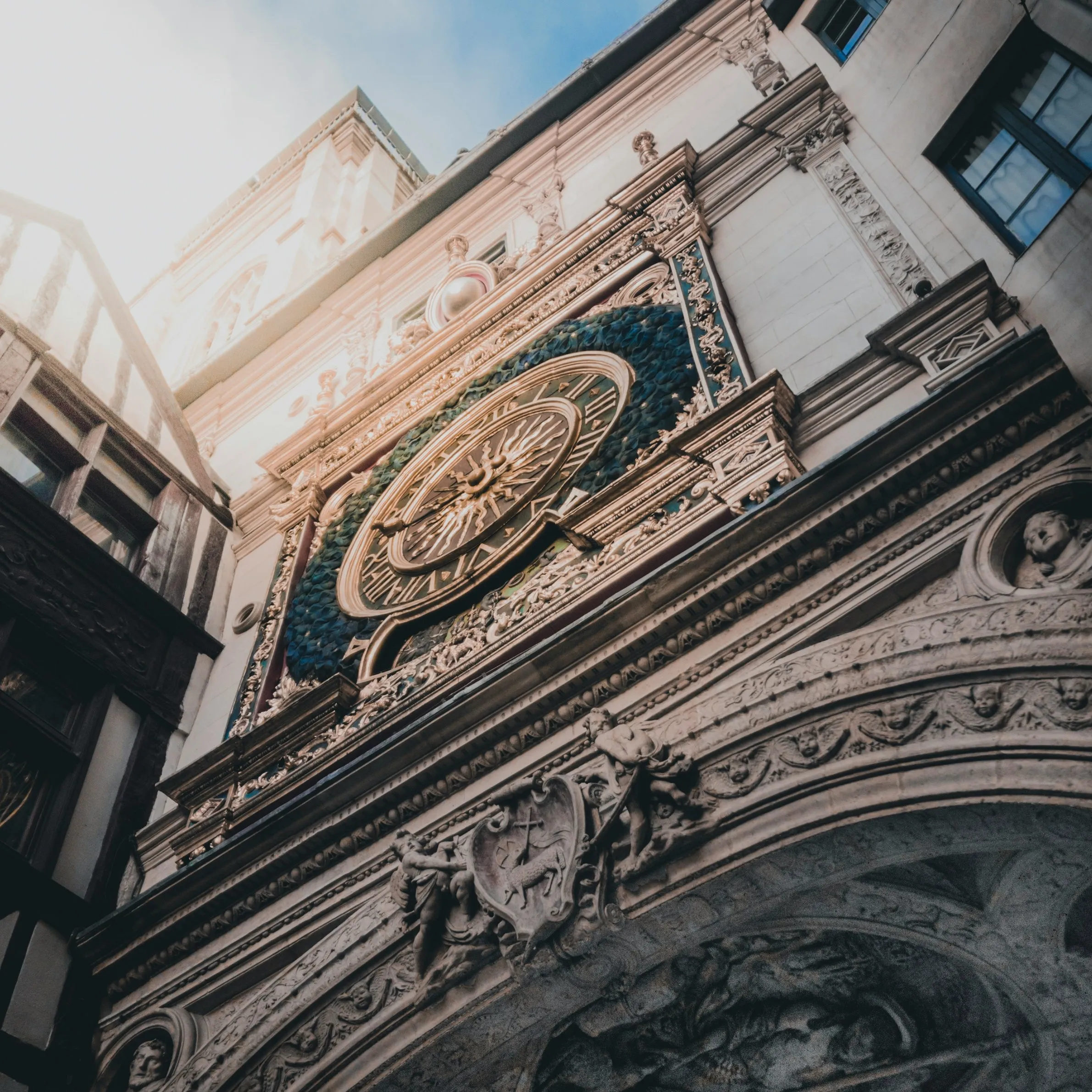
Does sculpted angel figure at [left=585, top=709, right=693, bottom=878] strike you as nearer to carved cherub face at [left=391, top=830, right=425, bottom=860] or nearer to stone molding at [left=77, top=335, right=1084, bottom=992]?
stone molding at [left=77, top=335, right=1084, bottom=992]

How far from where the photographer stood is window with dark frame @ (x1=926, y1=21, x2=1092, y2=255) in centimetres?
671

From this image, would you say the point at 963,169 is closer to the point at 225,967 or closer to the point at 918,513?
the point at 918,513

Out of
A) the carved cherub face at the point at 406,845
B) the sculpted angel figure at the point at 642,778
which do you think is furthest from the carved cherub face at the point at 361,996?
the sculpted angel figure at the point at 642,778

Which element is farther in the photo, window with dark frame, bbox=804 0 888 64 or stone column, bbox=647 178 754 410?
window with dark frame, bbox=804 0 888 64

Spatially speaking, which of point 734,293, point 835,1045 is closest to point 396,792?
point 835,1045

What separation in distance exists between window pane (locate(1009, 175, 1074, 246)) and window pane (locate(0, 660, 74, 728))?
747cm

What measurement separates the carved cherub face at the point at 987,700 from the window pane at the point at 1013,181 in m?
3.73

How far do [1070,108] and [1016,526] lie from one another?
113 inches

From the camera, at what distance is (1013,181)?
7.41m

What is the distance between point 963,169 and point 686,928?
5.38 metres

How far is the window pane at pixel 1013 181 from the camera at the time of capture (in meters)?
7.23

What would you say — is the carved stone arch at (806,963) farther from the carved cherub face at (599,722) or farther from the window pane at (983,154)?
the window pane at (983,154)

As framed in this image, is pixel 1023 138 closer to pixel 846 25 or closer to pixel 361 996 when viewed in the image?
pixel 846 25

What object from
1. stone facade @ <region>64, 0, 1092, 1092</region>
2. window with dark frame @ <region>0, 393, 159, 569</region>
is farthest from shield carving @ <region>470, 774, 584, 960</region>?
window with dark frame @ <region>0, 393, 159, 569</region>
